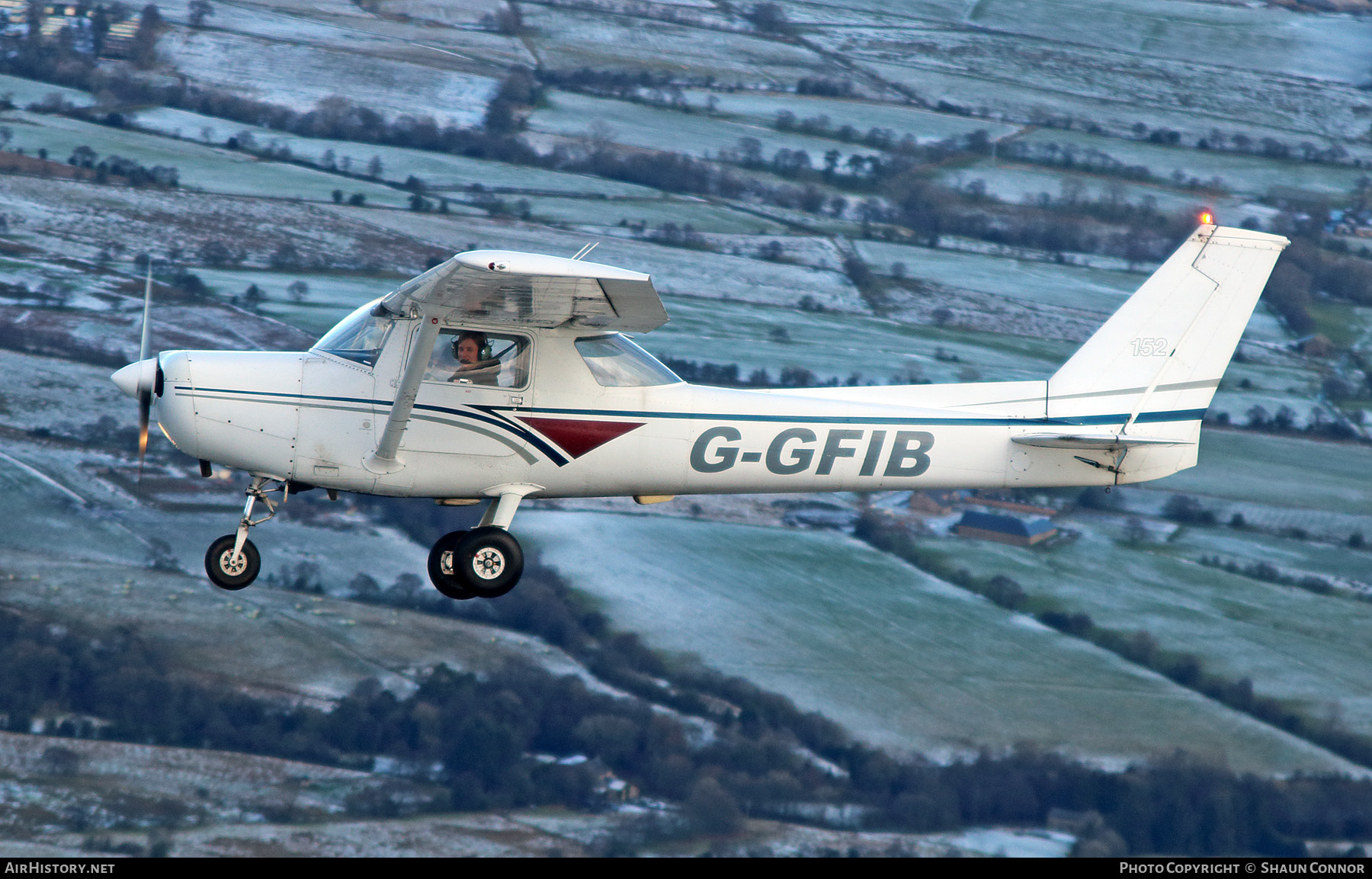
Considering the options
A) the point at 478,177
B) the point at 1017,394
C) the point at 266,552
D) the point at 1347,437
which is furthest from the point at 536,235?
the point at 1017,394

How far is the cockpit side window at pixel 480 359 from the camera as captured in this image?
13641 millimetres

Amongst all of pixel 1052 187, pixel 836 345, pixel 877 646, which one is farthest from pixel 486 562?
pixel 1052 187

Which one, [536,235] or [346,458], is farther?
[536,235]

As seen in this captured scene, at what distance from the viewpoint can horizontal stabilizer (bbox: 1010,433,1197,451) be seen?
14.5m

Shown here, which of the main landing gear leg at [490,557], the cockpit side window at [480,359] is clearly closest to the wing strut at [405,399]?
the cockpit side window at [480,359]

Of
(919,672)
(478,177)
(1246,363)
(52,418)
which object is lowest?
(919,672)

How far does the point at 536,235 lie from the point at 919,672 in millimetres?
70548

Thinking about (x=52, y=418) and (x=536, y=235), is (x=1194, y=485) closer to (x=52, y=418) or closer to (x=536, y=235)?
(x=536, y=235)

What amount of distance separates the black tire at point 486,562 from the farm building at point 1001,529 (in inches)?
5342

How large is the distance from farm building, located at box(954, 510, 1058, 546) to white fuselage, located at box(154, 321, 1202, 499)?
134 meters

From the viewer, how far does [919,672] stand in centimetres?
12712

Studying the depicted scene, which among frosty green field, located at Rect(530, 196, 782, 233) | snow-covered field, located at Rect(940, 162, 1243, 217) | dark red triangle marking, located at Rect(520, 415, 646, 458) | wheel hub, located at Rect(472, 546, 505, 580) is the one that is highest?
snow-covered field, located at Rect(940, 162, 1243, 217)

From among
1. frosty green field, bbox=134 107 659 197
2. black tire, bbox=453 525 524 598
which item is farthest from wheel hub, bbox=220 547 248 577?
frosty green field, bbox=134 107 659 197

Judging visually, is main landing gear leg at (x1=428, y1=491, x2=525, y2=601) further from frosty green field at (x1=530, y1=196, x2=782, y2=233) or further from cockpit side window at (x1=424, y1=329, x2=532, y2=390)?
frosty green field at (x1=530, y1=196, x2=782, y2=233)
